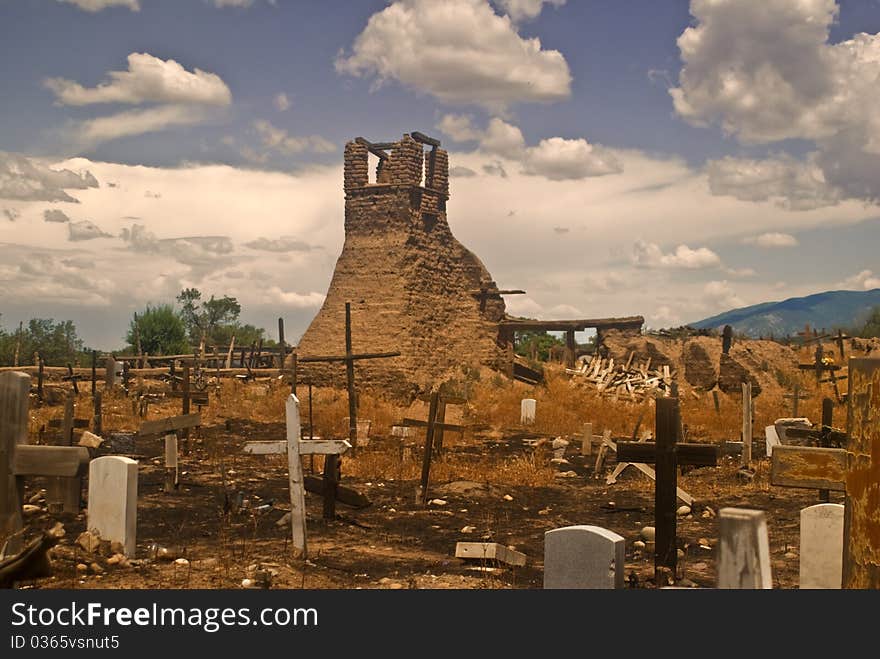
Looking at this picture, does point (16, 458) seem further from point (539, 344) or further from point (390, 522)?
point (539, 344)

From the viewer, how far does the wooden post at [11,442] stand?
296 inches

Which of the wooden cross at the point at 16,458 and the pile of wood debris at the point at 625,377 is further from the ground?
the pile of wood debris at the point at 625,377

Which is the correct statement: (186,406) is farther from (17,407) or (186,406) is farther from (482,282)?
(482,282)

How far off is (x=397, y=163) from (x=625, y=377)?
42.7 ft

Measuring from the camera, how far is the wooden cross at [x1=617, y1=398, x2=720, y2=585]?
8617 mm

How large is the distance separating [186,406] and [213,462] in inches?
81.0

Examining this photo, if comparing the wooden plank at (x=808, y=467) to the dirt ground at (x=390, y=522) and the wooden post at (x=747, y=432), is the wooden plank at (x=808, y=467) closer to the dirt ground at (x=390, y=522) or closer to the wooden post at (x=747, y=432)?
the dirt ground at (x=390, y=522)

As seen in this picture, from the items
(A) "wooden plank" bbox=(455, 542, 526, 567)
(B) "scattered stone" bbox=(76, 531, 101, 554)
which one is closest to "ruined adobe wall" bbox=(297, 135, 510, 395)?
(A) "wooden plank" bbox=(455, 542, 526, 567)

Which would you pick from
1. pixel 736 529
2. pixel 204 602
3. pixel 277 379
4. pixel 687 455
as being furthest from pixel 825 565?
pixel 277 379

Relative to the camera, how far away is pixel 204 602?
5.76 meters

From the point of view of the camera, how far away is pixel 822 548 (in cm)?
753

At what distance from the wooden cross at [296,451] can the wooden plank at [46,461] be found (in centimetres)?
231

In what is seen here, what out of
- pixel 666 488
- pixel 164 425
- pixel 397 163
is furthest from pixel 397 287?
pixel 666 488

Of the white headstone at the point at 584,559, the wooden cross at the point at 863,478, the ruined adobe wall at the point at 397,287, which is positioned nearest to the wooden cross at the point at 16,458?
the white headstone at the point at 584,559
